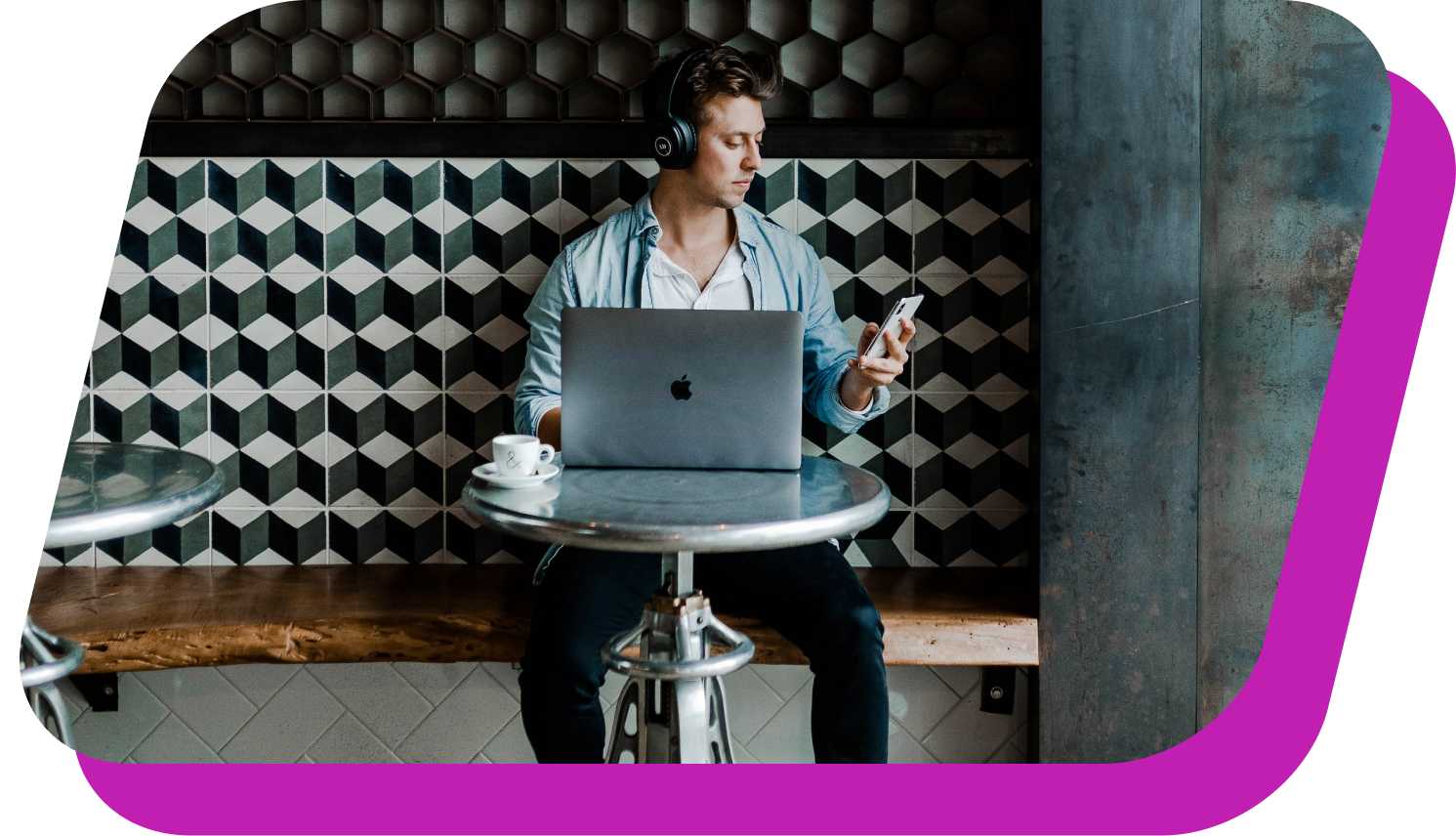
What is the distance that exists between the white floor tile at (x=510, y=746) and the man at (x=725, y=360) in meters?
0.69

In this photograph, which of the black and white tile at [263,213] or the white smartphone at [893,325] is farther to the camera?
the black and white tile at [263,213]

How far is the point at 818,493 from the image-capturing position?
184cm

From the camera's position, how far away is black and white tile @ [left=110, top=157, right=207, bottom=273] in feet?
9.07

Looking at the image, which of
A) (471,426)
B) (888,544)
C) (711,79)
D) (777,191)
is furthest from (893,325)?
(471,426)

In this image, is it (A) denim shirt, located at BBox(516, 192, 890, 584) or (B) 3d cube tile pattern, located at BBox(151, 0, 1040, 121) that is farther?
(B) 3d cube tile pattern, located at BBox(151, 0, 1040, 121)

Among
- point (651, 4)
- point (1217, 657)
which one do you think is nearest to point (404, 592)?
point (651, 4)

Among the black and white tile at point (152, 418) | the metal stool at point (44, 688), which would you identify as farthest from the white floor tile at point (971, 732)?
the black and white tile at point (152, 418)

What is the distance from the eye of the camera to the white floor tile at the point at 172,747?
9.07 ft

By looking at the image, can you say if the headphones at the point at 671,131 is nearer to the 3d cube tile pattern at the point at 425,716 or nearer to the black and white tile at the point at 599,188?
the black and white tile at the point at 599,188

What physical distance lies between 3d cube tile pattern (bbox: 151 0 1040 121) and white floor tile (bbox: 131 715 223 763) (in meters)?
1.62

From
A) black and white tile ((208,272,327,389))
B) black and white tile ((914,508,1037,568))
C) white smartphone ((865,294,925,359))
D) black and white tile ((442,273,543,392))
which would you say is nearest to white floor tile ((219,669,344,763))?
black and white tile ((208,272,327,389))

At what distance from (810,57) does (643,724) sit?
5.97 feet

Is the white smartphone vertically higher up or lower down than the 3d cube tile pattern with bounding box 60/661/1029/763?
higher up

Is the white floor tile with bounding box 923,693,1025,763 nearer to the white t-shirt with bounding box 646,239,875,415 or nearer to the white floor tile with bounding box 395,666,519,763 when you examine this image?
the white floor tile with bounding box 395,666,519,763
